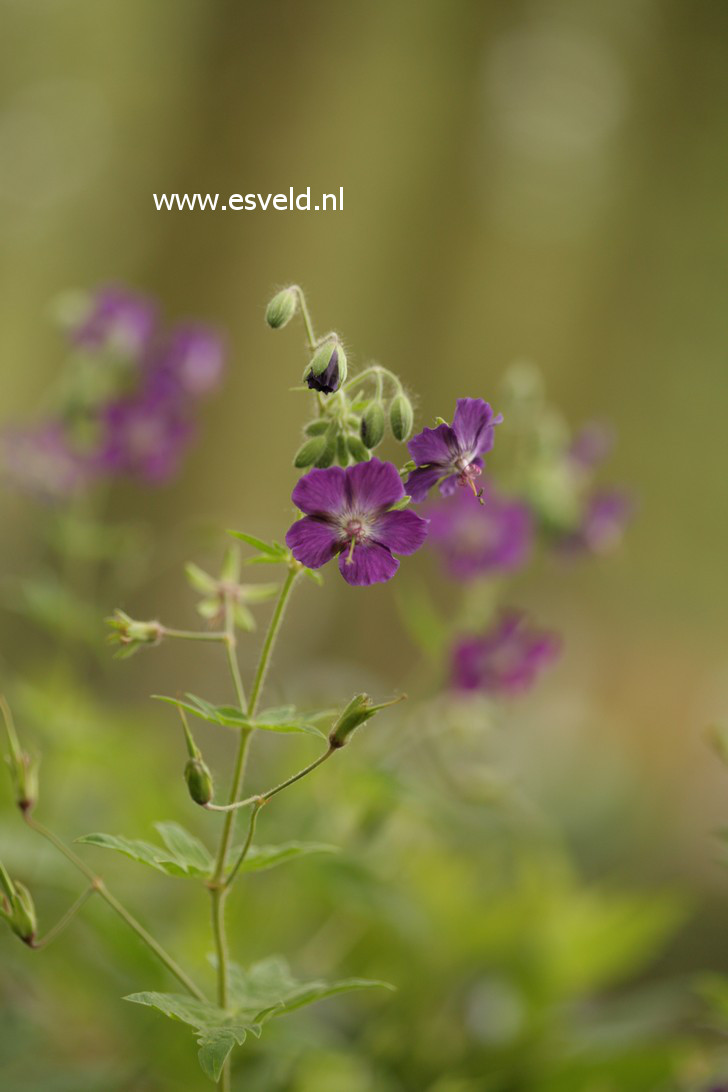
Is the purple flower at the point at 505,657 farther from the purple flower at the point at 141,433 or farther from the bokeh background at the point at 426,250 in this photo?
the bokeh background at the point at 426,250

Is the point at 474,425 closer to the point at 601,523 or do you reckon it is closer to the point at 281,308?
the point at 281,308

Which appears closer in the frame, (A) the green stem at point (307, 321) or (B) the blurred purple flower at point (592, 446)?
(A) the green stem at point (307, 321)

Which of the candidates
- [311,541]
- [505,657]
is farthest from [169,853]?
[505,657]

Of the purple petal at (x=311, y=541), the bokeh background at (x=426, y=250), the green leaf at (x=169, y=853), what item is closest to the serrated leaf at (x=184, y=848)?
the green leaf at (x=169, y=853)

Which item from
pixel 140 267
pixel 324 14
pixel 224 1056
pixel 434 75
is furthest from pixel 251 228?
pixel 224 1056

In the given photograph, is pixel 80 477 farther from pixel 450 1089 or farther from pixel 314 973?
pixel 450 1089
